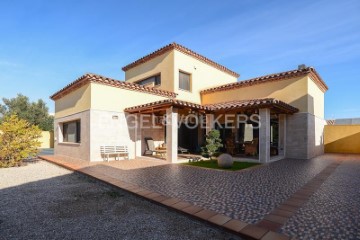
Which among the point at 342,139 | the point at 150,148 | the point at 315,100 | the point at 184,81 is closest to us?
the point at 150,148

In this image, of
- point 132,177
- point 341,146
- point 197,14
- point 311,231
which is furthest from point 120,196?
point 341,146

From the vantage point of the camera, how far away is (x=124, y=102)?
492 inches

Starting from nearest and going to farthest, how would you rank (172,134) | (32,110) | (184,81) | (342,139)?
(172,134) → (184,81) → (342,139) → (32,110)

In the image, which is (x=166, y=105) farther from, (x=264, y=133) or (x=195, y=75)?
(x=195, y=75)

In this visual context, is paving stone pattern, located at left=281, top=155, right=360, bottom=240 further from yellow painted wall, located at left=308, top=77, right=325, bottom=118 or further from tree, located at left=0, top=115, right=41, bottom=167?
tree, located at left=0, top=115, right=41, bottom=167

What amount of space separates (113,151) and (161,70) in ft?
25.4

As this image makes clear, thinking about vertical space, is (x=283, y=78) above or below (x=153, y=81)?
below

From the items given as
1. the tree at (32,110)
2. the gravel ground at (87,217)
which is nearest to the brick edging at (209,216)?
the gravel ground at (87,217)

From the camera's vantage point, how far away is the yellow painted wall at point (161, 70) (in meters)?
15.3

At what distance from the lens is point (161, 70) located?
16078 millimetres

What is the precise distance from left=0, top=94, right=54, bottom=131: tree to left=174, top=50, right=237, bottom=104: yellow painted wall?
26206 mm

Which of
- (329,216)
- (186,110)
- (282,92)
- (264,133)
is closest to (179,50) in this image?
(186,110)

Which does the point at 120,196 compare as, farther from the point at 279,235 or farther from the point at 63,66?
the point at 63,66

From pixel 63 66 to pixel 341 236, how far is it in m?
19.5
